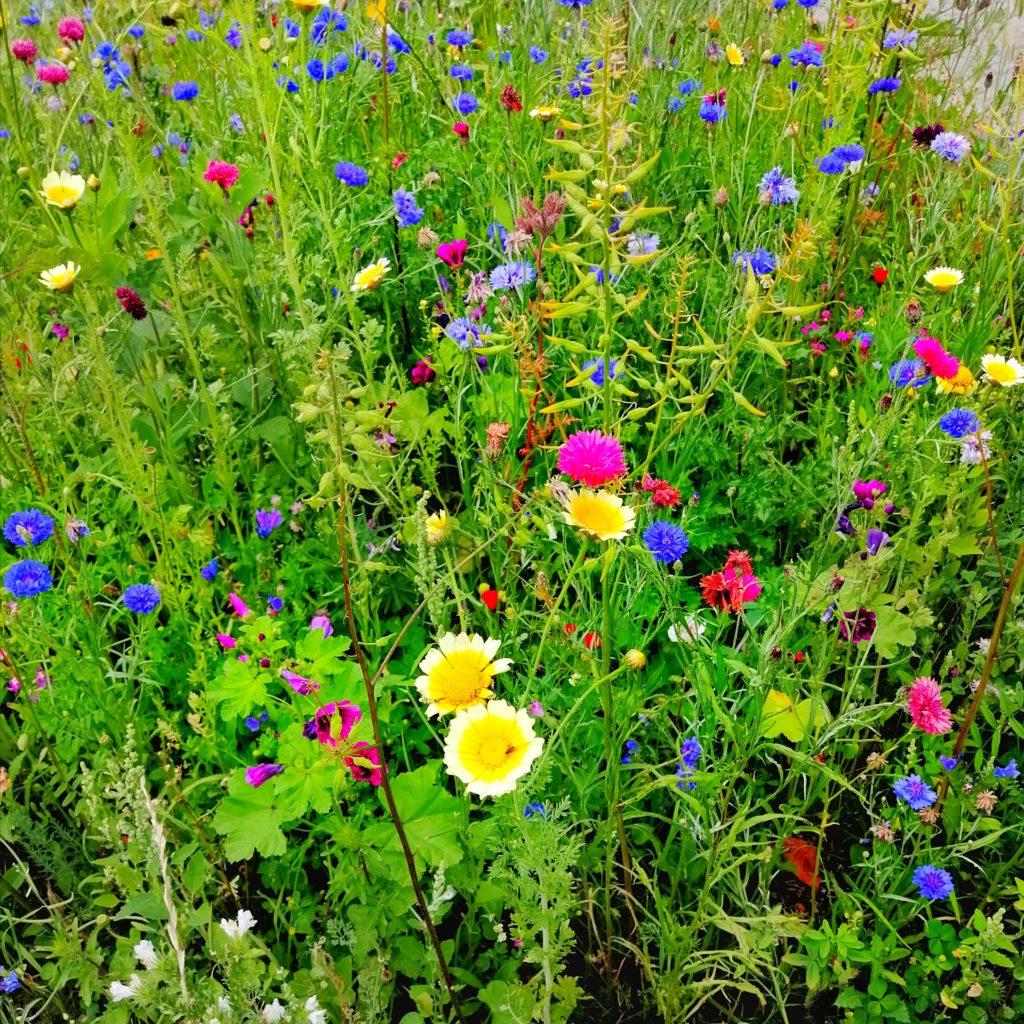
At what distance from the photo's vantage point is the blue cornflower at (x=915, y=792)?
1.36m

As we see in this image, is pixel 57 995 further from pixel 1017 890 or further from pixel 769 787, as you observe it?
pixel 1017 890

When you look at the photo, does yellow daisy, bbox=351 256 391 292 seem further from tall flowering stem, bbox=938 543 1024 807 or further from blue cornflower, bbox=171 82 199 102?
blue cornflower, bbox=171 82 199 102

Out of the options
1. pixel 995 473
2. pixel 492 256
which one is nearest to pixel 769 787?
pixel 995 473

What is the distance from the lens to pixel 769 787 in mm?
1633

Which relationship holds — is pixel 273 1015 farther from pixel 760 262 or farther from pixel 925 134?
pixel 925 134

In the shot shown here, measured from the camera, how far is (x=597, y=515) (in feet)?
3.58

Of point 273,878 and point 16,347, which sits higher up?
point 16,347

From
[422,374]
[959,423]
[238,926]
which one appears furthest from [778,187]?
[238,926]

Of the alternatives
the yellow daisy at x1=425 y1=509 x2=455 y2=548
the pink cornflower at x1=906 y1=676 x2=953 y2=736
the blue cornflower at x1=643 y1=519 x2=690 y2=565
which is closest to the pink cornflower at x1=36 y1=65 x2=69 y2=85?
the yellow daisy at x1=425 y1=509 x2=455 y2=548

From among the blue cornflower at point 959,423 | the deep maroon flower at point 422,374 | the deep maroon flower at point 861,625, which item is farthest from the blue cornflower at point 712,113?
the deep maroon flower at point 861,625

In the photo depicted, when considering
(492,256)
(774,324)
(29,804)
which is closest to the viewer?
(29,804)

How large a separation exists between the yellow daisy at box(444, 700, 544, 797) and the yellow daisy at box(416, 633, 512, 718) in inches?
0.8

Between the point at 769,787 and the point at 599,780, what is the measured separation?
0.39m

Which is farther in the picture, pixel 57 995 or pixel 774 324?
pixel 774 324
